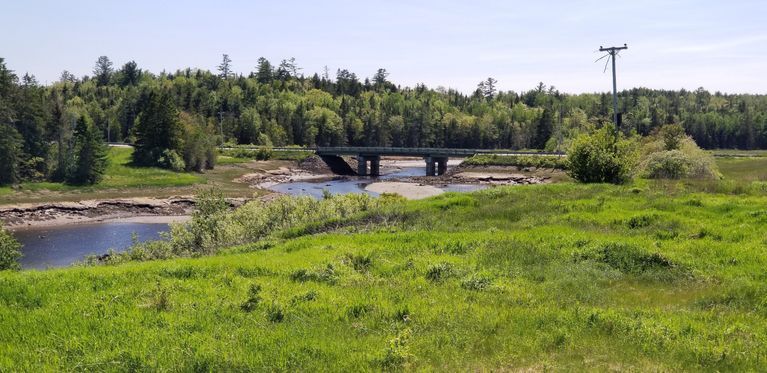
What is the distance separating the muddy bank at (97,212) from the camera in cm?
6425

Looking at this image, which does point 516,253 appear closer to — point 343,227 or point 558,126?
point 343,227

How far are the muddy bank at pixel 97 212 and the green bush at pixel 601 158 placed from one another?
48.5 metres

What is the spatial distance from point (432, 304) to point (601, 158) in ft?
83.0

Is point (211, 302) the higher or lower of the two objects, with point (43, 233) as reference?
higher

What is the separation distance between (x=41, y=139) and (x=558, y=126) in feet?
415

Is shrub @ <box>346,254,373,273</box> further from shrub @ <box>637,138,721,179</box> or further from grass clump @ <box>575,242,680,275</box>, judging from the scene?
shrub @ <box>637,138,721,179</box>

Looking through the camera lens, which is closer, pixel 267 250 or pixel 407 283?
pixel 407 283

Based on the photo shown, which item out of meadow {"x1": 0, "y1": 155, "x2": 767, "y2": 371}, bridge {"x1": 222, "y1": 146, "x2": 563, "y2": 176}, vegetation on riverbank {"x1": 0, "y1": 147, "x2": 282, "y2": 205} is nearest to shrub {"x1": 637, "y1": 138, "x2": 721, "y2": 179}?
meadow {"x1": 0, "y1": 155, "x2": 767, "y2": 371}

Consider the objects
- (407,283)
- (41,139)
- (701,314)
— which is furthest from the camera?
(41,139)

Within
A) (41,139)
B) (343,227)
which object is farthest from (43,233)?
(343,227)

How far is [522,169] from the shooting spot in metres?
118

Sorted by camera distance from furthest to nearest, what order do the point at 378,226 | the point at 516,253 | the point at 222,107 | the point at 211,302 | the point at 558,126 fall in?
the point at 222,107 < the point at 558,126 < the point at 378,226 < the point at 516,253 < the point at 211,302

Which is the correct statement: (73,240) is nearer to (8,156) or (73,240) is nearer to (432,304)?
(8,156)

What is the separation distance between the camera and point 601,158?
3488 centimetres
